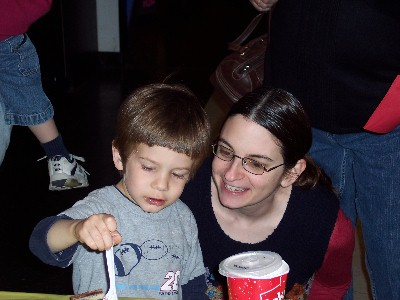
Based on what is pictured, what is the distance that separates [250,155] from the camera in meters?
1.59

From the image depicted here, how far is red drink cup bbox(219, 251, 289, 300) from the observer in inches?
41.9

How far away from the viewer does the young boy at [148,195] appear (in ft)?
4.44

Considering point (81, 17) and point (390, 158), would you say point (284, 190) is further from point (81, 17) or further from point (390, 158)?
point (81, 17)

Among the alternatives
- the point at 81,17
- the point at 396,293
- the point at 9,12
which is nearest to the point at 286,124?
the point at 396,293

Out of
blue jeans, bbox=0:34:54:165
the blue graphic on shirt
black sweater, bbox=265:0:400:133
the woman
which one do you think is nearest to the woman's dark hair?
the woman

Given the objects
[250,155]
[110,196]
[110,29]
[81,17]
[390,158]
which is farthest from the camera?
[110,29]

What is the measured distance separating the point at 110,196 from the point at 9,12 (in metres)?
1.01

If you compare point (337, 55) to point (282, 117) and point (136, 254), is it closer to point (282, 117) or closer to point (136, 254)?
point (282, 117)

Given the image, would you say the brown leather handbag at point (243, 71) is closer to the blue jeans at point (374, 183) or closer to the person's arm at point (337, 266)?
the blue jeans at point (374, 183)

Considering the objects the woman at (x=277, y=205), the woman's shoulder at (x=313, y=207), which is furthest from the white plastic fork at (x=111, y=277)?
the woman's shoulder at (x=313, y=207)

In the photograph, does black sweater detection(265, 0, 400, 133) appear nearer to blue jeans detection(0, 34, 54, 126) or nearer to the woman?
the woman

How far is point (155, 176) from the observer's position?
4.44 feet

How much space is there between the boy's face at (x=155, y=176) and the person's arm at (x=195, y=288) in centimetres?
26

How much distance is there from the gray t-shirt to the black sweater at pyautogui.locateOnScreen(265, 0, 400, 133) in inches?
21.7
